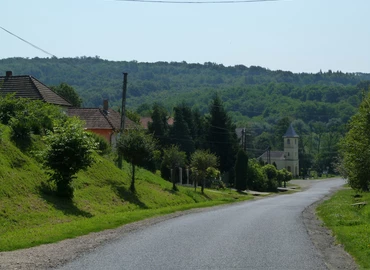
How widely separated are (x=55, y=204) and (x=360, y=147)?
16.5 metres

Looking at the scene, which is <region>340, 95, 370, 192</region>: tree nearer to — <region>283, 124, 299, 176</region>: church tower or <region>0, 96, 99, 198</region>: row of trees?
<region>0, 96, 99, 198</region>: row of trees

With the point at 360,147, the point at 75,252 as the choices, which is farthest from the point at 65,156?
the point at 360,147

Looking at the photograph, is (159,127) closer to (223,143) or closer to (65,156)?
(223,143)

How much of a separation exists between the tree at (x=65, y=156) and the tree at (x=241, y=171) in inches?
1667

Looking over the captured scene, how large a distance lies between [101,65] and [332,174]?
221 ft

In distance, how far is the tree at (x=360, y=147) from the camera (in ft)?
98.4

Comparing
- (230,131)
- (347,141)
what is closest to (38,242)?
(347,141)

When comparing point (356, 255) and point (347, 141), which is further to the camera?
point (347, 141)

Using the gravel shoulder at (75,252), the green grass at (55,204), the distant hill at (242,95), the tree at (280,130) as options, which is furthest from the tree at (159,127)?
the tree at (280,130)

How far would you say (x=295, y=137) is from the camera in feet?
452

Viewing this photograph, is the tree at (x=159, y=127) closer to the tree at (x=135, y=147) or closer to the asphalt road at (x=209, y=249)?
the tree at (x=135, y=147)

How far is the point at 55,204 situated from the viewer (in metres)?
22.8

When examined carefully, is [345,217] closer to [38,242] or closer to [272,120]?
[38,242]

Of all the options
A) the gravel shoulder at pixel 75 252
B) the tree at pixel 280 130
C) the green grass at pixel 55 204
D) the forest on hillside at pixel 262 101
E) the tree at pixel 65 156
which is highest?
the forest on hillside at pixel 262 101
